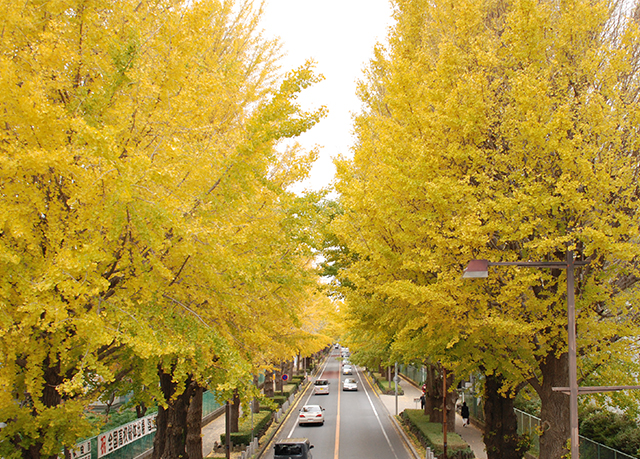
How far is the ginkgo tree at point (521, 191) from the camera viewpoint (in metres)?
7.85

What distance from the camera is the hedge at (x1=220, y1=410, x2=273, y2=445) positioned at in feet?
66.2

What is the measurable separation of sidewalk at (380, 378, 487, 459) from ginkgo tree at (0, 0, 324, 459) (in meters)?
13.3

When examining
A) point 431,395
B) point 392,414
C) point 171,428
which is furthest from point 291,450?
point 392,414

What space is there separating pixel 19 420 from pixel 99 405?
2205 cm

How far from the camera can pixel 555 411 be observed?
938cm

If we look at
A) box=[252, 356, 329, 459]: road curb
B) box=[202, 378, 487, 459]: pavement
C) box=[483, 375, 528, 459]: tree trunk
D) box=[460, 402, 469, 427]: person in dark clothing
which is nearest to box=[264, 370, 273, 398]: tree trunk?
box=[252, 356, 329, 459]: road curb

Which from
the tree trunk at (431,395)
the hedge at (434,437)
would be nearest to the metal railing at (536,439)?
the hedge at (434,437)

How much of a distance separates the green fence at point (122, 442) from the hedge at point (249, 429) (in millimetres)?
3428

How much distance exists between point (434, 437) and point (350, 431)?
7397 millimetres

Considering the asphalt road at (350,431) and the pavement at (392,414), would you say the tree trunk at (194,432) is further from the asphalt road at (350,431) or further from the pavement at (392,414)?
the asphalt road at (350,431)

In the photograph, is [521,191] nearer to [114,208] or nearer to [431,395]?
[114,208]

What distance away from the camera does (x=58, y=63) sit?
632 cm

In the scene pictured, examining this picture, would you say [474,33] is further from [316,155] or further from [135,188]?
[135,188]

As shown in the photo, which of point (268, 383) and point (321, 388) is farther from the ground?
point (268, 383)
